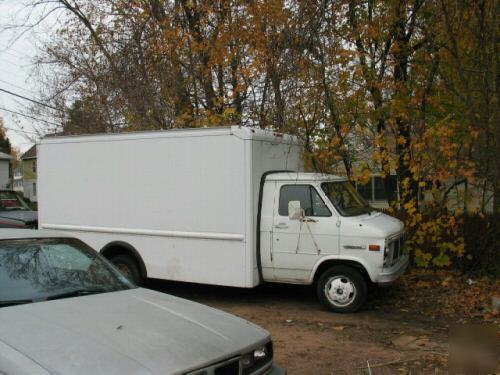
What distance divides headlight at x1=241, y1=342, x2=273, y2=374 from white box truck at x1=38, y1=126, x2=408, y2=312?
12.9 ft

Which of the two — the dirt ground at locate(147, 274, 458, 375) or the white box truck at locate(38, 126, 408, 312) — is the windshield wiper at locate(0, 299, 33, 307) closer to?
the dirt ground at locate(147, 274, 458, 375)

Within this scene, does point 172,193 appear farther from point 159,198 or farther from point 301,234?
point 301,234

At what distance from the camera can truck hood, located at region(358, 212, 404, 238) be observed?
7.45m

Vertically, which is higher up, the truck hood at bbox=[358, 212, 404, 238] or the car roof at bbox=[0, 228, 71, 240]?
the car roof at bbox=[0, 228, 71, 240]

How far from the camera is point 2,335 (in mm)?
3047

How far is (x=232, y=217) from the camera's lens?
794 cm

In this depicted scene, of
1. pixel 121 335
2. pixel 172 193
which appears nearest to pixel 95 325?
pixel 121 335

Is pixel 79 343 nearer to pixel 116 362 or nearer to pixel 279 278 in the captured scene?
pixel 116 362

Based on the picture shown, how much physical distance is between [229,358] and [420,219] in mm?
6687

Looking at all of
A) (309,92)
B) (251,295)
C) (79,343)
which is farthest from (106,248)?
(79,343)

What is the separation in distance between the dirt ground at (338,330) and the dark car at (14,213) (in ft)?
13.5

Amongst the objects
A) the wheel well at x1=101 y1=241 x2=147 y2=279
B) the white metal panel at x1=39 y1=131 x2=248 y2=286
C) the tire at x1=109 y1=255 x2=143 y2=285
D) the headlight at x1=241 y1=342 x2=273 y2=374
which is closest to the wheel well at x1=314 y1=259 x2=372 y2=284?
the white metal panel at x1=39 y1=131 x2=248 y2=286

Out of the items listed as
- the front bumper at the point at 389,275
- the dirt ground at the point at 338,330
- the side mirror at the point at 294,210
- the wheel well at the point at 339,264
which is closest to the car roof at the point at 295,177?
the side mirror at the point at 294,210

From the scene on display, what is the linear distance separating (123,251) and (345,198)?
3.86 metres
